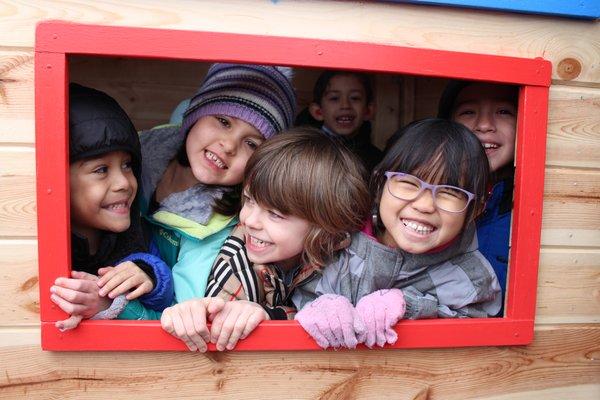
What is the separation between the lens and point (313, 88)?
8.91 feet

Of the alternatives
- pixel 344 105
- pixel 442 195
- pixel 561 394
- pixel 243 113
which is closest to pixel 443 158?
pixel 442 195

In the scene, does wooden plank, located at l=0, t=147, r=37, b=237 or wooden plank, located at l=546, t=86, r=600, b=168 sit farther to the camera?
wooden plank, located at l=546, t=86, r=600, b=168

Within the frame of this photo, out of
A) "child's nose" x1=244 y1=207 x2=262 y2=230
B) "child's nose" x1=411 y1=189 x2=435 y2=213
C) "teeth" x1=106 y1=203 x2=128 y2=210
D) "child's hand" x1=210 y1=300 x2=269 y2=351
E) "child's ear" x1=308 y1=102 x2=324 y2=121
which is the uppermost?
"child's ear" x1=308 y1=102 x2=324 y2=121

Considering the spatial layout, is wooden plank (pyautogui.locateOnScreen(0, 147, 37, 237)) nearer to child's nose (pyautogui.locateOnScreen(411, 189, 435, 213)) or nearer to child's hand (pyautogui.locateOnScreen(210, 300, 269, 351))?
child's hand (pyautogui.locateOnScreen(210, 300, 269, 351))

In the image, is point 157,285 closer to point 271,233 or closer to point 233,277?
point 233,277

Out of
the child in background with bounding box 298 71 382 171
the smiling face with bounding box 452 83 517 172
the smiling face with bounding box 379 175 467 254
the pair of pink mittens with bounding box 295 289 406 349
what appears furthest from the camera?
the child in background with bounding box 298 71 382 171

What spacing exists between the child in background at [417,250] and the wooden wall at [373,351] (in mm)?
115

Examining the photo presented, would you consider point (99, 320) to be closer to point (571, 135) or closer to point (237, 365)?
point (237, 365)

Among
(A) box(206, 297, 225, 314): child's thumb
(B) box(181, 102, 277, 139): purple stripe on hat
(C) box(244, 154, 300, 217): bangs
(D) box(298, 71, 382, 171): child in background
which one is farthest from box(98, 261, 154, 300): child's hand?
(D) box(298, 71, 382, 171): child in background

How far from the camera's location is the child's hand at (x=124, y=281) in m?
1.32

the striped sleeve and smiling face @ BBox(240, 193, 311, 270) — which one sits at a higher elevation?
smiling face @ BBox(240, 193, 311, 270)

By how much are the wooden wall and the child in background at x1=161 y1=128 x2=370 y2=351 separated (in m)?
0.21

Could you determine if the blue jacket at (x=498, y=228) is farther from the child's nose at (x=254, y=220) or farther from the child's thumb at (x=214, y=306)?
the child's thumb at (x=214, y=306)

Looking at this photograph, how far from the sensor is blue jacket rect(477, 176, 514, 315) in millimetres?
1727
